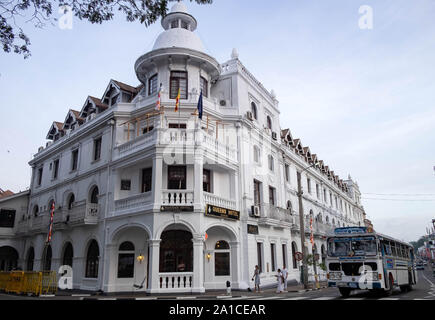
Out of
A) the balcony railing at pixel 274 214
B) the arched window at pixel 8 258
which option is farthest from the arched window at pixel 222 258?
the arched window at pixel 8 258

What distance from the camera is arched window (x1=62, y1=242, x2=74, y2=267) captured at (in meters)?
24.2

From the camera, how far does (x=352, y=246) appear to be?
16094 millimetres

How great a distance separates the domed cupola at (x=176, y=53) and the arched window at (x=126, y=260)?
10696mm

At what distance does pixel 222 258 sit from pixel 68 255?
12.2 meters

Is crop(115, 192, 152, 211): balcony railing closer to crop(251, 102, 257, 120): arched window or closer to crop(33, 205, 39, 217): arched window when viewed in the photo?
crop(251, 102, 257, 120): arched window

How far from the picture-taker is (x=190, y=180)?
20.1 meters

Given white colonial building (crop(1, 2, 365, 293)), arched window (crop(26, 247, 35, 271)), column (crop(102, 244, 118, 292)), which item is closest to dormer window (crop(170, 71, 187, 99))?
white colonial building (crop(1, 2, 365, 293))

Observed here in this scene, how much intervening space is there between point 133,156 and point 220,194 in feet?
19.8

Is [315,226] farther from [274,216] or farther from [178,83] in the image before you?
[178,83]

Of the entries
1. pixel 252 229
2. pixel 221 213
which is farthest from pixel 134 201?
pixel 252 229

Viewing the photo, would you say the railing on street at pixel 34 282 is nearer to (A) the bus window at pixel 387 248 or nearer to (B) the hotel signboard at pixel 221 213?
(B) the hotel signboard at pixel 221 213

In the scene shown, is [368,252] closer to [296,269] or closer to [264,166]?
[264,166]

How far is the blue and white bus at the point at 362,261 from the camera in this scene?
589 inches
